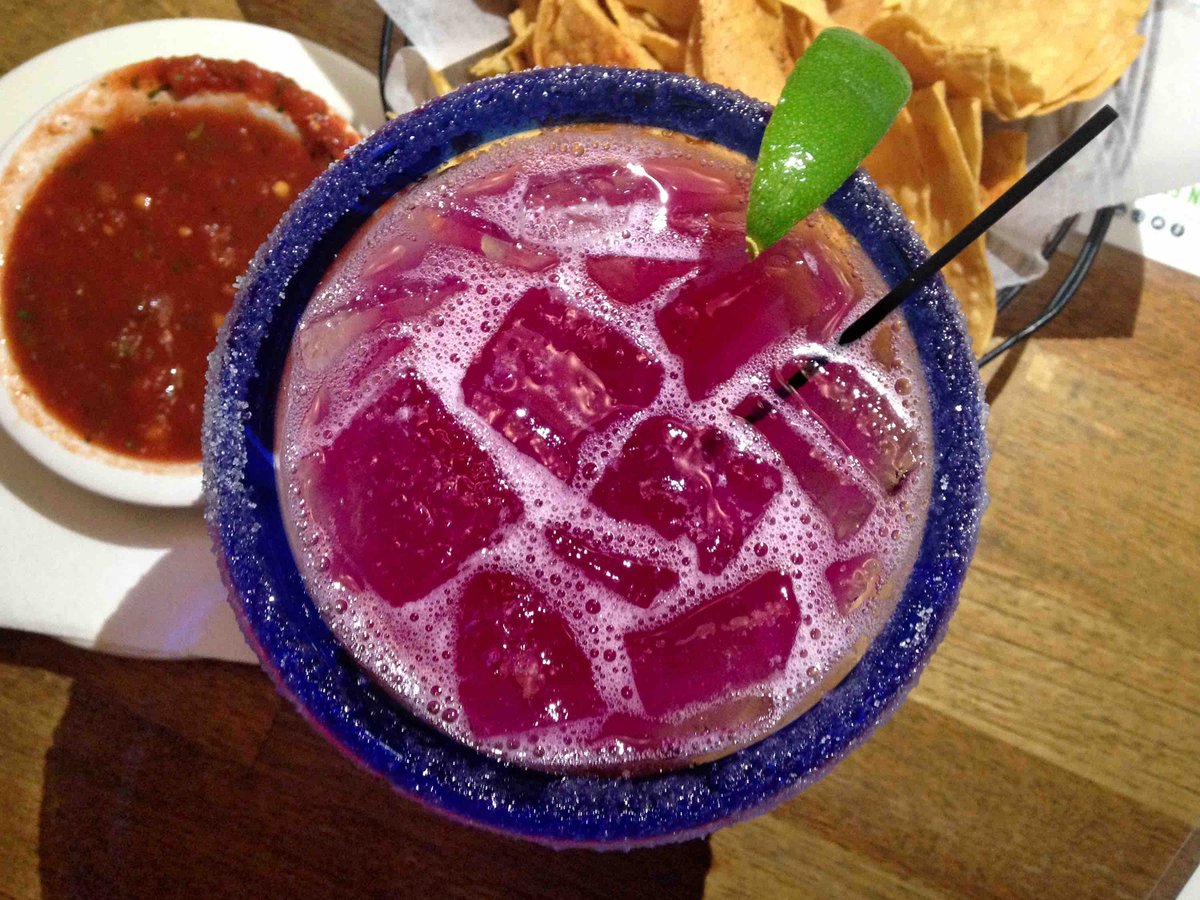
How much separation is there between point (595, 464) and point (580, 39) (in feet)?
2.17

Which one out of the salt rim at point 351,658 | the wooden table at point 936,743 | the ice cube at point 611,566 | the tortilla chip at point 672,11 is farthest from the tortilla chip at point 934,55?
the ice cube at point 611,566

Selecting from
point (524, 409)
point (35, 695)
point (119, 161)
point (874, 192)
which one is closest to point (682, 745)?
point (524, 409)

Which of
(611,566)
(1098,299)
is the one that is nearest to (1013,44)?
(1098,299)

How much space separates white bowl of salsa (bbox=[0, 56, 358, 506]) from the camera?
4.13 ft

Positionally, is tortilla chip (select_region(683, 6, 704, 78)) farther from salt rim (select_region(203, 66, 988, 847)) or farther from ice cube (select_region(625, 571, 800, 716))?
ice cube (select_region(625, 571, 800, 716))

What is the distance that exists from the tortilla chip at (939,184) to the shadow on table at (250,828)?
2.68 feet

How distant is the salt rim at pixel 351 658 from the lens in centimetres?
73

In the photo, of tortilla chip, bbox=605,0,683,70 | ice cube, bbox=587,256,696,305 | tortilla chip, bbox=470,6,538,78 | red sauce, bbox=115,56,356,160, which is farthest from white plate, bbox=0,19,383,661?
ice cube, bbox=587,256,696,305

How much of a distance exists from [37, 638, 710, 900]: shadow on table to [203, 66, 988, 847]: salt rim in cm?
56

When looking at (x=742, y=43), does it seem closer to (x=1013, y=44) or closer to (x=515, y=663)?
(x=1013, y=44)

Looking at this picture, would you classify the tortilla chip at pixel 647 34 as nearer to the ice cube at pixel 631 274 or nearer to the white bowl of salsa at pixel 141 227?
the white bowl of salsa at pixel 141 227

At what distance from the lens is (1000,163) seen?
128 centimetres

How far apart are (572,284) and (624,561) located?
9.6 inches

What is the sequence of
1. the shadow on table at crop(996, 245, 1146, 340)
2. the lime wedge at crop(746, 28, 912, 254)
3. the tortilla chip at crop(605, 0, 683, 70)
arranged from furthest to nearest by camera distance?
the shadow on table at crop(996, 245, 1146, 340)
the tortilla chip at crop(605, 0, 683, 70)
the lime wedge at crop(746, 28, 912, 254)
